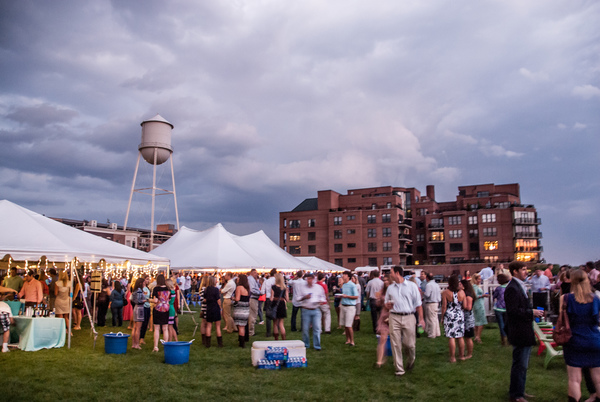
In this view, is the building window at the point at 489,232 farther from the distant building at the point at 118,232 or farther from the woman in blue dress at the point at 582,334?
the woman in blue dress at the point at 582,334

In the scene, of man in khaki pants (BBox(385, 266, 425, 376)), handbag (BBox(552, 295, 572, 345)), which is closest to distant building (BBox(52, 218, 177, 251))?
man in khaki pants (BBox(385, 266, 425, 376))

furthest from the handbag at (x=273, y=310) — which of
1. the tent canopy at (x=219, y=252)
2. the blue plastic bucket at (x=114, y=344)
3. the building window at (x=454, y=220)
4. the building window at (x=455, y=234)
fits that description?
the building window at (x=454, y=220)

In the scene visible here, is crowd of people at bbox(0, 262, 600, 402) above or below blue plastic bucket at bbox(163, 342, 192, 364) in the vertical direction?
above

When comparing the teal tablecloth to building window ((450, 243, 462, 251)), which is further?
building window ((450, 243, 462, 251))

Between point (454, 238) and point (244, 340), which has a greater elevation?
point (454, 238)

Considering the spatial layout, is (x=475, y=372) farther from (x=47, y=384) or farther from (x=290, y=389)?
(x=47, y=384)

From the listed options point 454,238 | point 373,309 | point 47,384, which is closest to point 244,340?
point 373,309

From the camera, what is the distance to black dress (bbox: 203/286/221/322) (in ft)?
38.7

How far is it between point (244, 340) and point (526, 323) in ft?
24.7

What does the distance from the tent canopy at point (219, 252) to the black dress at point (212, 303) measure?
44.1ft

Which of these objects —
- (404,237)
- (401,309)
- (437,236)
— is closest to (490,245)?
(437,236)

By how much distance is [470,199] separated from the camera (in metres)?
84.4

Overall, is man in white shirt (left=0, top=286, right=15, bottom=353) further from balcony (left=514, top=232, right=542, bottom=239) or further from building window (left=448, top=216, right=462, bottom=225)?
balcony (left=514, top=232, right=542, bottom=239)

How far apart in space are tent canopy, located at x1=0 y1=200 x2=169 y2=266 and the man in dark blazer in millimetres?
10828
